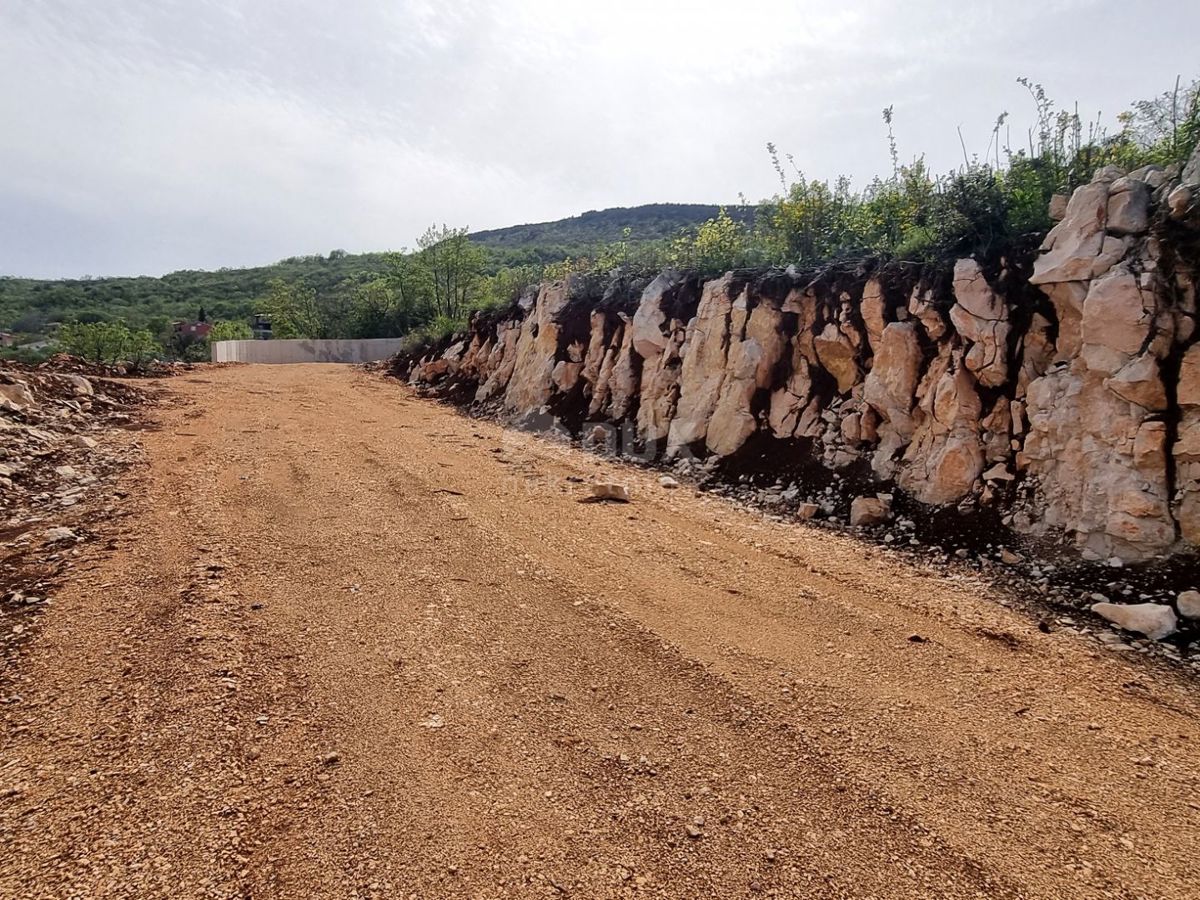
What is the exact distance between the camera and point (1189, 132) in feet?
17.7

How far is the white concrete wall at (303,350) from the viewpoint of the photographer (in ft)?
93.7

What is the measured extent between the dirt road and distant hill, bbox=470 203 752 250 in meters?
47.0

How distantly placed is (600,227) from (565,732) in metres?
64.2

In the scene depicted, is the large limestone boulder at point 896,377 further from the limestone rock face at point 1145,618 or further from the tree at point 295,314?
the tree at point 295,314

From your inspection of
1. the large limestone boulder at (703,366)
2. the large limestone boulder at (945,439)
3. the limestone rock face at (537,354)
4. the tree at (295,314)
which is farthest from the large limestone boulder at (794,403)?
the tree at (295,314)

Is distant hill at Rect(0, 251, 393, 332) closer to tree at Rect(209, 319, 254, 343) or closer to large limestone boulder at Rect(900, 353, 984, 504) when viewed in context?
tree at Rect(209, 319, 254, 343)

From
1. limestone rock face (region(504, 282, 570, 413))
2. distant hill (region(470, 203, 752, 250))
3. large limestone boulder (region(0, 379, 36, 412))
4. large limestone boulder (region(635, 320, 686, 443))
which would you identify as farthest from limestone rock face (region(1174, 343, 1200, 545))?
distant hill (region(470, 203, 752, 250))

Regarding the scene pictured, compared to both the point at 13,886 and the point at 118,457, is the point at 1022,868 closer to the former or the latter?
the point at 13,886

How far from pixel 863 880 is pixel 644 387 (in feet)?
28.1

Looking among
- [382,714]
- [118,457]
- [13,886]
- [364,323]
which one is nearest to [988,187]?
[382,714]

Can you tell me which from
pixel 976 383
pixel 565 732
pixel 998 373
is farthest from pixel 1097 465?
pixel 565 732

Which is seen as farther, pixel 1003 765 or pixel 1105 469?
pixel 1105 469

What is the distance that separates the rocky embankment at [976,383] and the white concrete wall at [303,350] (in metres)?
20.9

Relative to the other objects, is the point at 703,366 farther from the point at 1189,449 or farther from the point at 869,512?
the point at 1189,449
